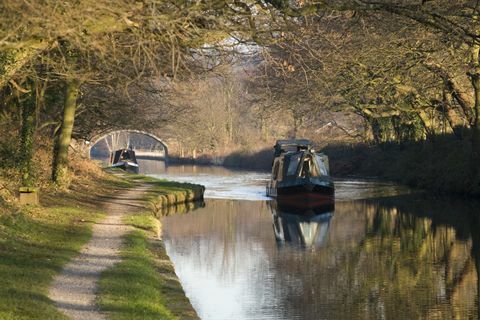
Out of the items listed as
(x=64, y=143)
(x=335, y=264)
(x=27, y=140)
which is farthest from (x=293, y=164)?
(x=335, y=264)

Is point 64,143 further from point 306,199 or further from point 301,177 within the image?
point 301,177

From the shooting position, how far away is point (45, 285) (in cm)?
1276

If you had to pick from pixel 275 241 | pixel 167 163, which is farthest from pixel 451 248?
pixel 167 163

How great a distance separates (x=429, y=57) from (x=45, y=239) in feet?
58.9

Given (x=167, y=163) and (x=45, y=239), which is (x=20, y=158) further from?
(x=167, y=163)

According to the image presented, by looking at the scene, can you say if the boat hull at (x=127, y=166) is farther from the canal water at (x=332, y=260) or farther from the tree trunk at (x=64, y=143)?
the tree trunk at (x=64, y=143)

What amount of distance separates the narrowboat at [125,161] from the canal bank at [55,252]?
111 feet

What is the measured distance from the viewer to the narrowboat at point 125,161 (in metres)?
63.8

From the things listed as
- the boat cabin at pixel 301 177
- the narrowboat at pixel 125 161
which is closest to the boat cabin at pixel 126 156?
the narrowboat at pixel 125 161

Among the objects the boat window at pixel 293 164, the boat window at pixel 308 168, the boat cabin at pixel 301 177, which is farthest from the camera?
the boat window at pixel 293 164

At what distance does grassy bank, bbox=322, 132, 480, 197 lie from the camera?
37.0 metres

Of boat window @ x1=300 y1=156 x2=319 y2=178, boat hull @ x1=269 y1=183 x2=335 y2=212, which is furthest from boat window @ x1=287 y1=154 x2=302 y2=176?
boat hull @ x1=269 y1=183 x2=335 y2=212

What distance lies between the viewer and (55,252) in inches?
641

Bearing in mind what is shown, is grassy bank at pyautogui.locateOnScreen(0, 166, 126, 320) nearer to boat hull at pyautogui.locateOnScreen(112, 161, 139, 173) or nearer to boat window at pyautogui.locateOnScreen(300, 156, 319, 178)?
boat window at pyautogui.locateOnScreen(300, 156, 319, 178)
